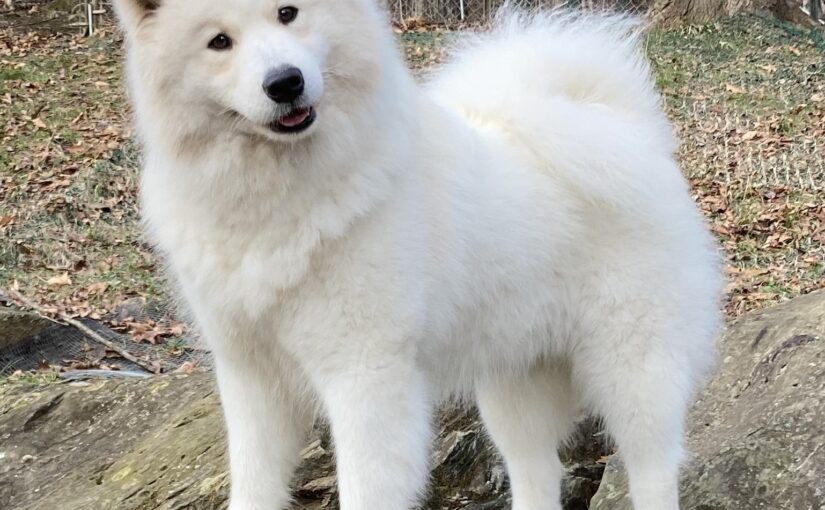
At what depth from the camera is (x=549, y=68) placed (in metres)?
3.30

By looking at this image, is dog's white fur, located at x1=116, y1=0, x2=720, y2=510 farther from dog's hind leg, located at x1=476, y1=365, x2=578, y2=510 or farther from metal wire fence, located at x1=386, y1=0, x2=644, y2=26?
metal wire fence, located at x1=386, y1=0, x2=644, y2=26

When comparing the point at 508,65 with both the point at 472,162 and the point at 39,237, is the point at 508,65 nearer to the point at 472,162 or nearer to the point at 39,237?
the point at 472,162

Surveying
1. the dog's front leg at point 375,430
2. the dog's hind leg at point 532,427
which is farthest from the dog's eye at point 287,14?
the dog's hind leg at point 532,427

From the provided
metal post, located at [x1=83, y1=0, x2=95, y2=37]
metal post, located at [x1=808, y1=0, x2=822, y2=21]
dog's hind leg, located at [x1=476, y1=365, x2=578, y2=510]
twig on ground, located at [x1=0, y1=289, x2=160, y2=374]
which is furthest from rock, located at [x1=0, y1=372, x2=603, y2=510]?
metal post, located at [x1=83, y1=0, x2=95, y2=37]

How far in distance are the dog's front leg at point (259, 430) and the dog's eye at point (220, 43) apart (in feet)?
2.99

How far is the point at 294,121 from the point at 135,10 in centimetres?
49

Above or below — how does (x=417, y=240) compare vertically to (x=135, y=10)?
below

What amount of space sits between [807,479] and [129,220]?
6.36 m

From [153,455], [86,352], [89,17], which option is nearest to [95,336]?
[86,352]

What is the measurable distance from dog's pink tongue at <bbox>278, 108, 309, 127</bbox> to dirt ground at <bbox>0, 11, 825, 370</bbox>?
3.73m

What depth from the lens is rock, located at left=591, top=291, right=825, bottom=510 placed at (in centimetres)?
322

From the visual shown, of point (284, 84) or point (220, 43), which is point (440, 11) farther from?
point (284, 84)

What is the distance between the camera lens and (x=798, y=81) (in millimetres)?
10219

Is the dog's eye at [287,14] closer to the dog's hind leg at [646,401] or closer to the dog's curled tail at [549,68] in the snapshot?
the dog's curled tail at [549,68]
